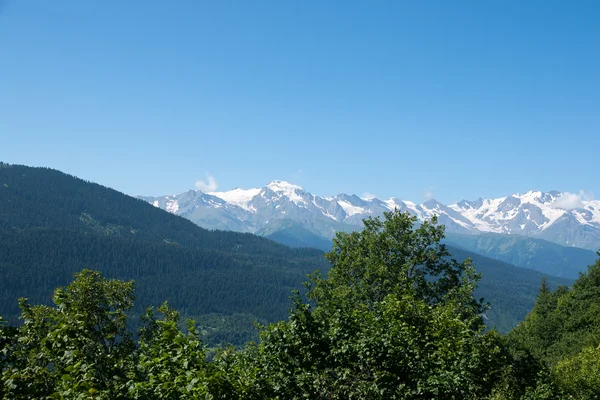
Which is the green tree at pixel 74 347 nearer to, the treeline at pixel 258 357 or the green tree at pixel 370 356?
the treeline at pixel 258 357

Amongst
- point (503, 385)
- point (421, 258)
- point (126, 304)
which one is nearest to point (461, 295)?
point (421, 258)

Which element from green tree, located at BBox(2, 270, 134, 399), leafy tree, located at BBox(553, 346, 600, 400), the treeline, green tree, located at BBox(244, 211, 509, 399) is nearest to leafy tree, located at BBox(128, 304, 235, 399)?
the treeline

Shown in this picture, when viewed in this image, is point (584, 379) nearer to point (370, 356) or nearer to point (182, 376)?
point (370, 356)

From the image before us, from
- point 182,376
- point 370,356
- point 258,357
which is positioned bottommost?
point 258,357

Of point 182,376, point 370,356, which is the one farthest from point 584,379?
point 182,376

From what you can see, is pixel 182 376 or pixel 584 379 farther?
pixel 584 379

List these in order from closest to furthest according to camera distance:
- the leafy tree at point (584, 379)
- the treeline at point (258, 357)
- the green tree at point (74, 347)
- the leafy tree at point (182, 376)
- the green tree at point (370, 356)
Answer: the leafy tree at point (182, 376), the green tree at point (74, 347), the treeline at point (258, 357), the green tree at point (370, 356), the leafy tree at point (584, 379)

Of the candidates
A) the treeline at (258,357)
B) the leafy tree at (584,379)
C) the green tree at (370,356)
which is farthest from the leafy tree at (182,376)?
the leafy tree at (584,379)

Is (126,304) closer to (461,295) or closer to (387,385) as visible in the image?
(387,385)

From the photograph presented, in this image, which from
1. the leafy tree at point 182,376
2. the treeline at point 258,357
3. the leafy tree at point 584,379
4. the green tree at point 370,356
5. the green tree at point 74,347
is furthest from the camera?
the leafy tree at point 584,379

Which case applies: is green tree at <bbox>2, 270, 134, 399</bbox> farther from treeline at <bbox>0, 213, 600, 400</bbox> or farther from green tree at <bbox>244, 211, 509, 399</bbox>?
green tree at <bbox>244, 211, 509, 399</bbox>

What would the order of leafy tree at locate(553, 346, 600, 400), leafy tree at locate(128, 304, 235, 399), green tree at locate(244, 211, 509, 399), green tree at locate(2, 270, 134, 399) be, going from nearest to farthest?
1. leafy tree at locate(128, 304, 235, 399)
2. green tree at locate(2, 270, 134, 399)
3. green tree at locate(244, 211, 509, 399)
4. leafy tree at locate(553, 346, 600, 400)

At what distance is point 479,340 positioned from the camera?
27.4 meters

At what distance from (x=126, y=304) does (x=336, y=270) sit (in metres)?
21.6
